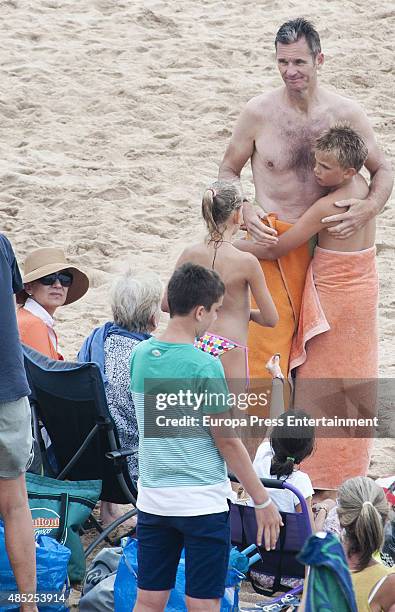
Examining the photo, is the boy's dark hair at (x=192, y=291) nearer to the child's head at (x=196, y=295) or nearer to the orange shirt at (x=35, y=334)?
the child's head at (x=196, y=295)

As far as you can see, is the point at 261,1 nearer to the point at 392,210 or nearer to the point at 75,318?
the point at 392,210

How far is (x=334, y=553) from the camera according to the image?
2457mm

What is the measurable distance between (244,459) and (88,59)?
23.9 feet

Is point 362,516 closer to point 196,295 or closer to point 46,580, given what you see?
point 196,295

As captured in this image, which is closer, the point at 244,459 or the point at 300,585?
the point at 244,459

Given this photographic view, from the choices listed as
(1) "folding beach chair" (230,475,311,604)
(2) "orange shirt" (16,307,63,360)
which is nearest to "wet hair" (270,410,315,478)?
(1) "folding beach chair" (230,475,311,604)

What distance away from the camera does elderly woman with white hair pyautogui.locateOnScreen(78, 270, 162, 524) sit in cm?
495

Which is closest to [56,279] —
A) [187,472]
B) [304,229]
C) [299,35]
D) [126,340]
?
[126,340]

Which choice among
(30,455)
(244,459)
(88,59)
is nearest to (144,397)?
(244,459)

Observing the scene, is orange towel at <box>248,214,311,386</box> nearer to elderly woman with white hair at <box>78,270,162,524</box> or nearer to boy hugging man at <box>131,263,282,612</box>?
elderly woman with white hair at <box>78,270,162,524</box>

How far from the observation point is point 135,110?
9.75 meters

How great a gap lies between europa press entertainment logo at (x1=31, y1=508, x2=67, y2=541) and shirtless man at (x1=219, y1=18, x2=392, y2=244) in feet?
5.07

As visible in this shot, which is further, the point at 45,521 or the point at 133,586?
the point at 45,521

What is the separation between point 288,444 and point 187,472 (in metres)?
0.86
